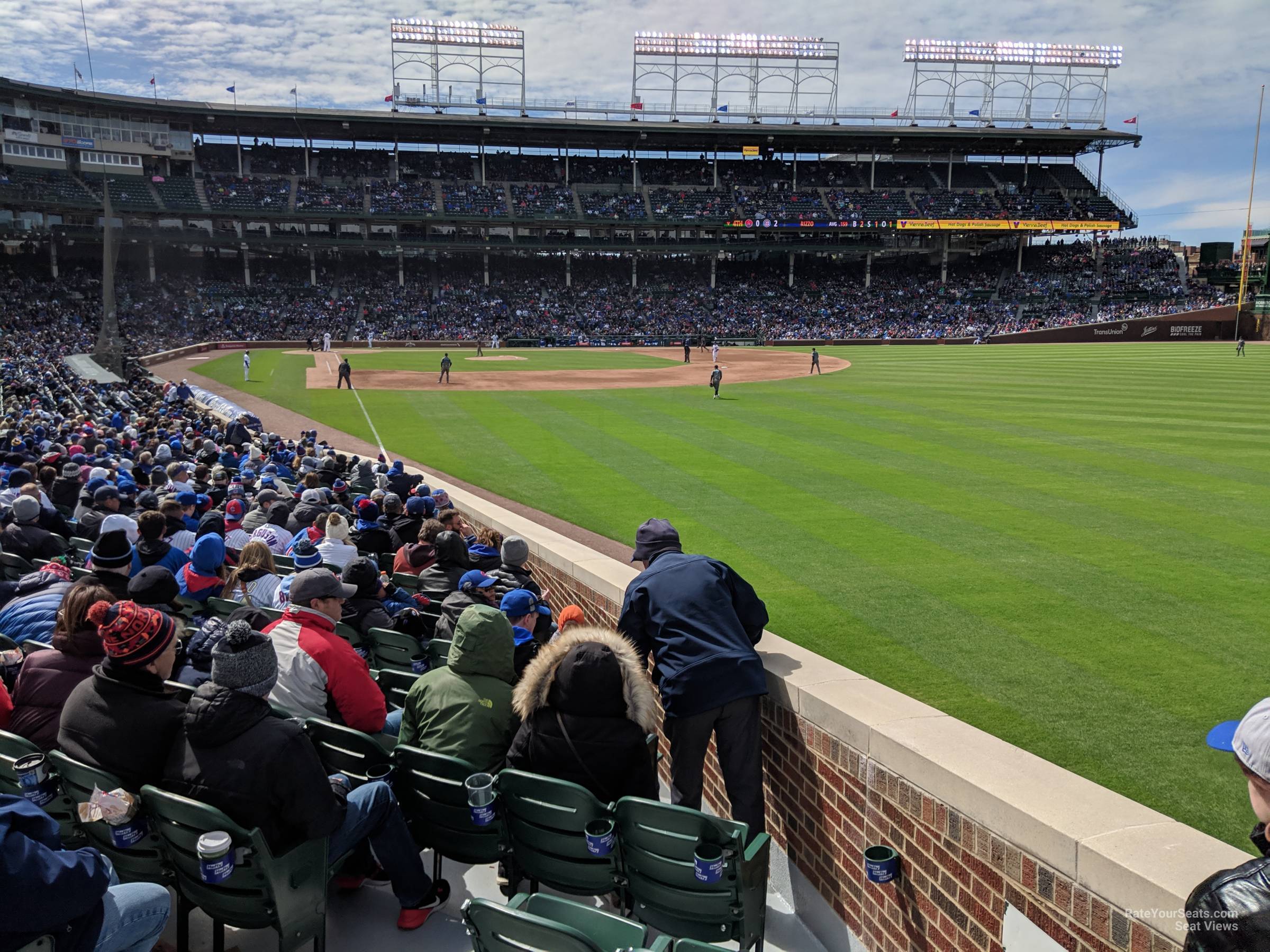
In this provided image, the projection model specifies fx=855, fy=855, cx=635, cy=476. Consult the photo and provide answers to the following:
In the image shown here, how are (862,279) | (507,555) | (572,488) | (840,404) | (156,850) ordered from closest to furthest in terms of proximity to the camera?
(156,850) → (507,555) → (572,488) → (840,404) → (862,279)

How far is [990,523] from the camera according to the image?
1198cm

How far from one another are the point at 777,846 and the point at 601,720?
1.49 meters

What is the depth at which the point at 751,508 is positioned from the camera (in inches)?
533

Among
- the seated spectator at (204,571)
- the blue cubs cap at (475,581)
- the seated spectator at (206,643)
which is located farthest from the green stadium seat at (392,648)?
the seated spectator at (204,571)

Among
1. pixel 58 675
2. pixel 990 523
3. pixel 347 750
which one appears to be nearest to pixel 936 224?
pixel 990 523

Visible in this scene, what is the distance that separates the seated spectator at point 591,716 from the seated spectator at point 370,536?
18.6 ft

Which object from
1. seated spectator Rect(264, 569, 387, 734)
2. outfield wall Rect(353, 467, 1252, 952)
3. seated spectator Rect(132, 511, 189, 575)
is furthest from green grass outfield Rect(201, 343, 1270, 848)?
seated spectator Rect(132, 511, 189, 575)

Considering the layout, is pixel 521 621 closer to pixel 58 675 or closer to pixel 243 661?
pixel 243 661

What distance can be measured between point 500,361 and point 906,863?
4568 centimetres

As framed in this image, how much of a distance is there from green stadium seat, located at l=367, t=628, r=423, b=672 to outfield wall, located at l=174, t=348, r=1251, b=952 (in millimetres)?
2382

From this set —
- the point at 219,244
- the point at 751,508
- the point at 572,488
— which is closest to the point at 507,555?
the point at 751,508

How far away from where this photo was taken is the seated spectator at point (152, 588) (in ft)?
18.8

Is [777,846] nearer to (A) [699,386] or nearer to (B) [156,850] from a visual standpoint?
(B) [156,850]

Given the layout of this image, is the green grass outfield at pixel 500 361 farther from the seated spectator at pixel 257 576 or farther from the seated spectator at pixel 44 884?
the seated spectator at pixel 44 884
